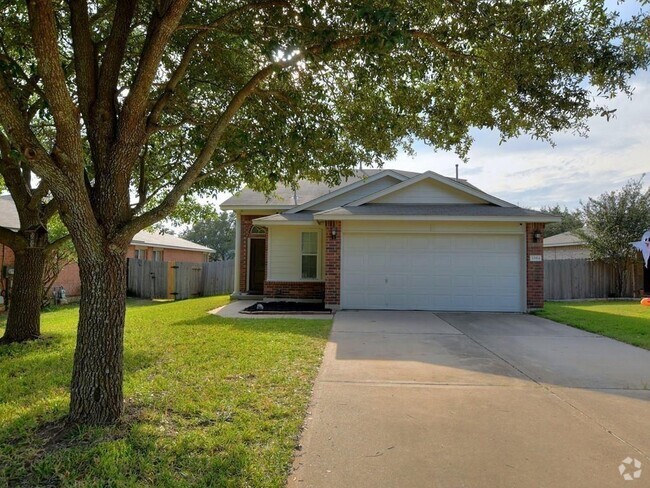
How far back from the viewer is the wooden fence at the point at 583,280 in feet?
57.8

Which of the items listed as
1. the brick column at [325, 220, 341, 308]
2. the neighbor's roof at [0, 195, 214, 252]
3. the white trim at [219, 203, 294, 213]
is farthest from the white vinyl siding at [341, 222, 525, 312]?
the neighbor's roof at [0, 195, 214, 252]

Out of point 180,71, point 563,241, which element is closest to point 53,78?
point 180,71

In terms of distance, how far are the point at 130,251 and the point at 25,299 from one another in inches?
632

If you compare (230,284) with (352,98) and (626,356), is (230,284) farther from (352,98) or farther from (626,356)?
(626,356)

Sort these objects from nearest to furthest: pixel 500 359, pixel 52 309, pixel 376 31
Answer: pixel 376 31 < pixel 500 359 < pixel 52 309

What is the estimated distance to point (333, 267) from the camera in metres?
11.6

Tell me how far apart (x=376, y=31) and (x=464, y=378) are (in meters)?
4.22

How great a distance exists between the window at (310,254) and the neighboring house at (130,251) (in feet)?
18.3

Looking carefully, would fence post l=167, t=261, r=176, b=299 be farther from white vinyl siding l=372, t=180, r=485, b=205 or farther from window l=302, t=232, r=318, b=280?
white vinyl siding l=372, t=180, r=485, b=205

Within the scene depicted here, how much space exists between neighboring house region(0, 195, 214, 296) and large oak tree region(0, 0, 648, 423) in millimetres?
8594

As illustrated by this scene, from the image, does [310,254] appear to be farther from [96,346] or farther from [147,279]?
[96,346]

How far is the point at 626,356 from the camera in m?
6.60

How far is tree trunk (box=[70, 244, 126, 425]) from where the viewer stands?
3648 millimetres

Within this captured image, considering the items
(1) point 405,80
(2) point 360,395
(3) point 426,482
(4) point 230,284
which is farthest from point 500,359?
(4) point 230,284
